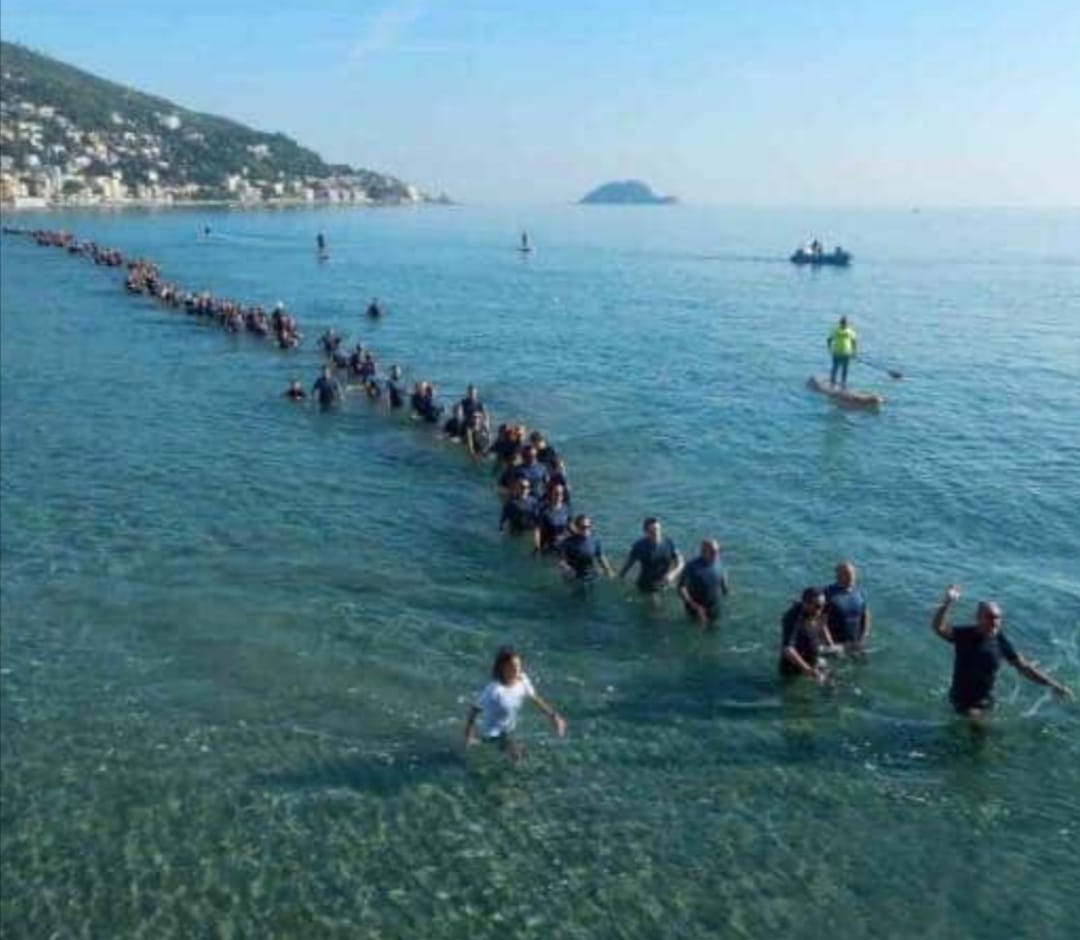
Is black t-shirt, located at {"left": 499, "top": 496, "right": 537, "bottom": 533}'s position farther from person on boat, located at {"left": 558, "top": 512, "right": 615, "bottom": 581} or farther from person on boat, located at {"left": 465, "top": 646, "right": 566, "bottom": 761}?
person on boat, located at {"left": 465, "top": 646, "right": 566, "bottom": 761}

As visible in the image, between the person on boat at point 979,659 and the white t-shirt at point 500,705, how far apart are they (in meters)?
5.50

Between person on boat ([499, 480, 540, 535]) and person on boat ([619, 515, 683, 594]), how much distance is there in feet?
12.4

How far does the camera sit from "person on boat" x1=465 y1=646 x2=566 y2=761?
14.8 m

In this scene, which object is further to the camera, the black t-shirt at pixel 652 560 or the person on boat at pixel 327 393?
the person on boat at pixel 327 393

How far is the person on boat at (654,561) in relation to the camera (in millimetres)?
20688

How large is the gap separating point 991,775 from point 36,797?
476 inches

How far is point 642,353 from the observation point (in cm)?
5612

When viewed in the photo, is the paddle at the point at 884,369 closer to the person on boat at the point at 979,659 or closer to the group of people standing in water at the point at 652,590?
the group of people standing in water at the point at 652,590

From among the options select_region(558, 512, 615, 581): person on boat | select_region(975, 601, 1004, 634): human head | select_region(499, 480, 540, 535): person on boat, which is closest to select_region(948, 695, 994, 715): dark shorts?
select_region(975, 601, 1004, 634): human head

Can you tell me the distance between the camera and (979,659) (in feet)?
52.0

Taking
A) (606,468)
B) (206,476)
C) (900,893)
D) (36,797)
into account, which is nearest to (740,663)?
(900,893)

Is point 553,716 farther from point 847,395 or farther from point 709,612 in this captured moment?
point 847,395

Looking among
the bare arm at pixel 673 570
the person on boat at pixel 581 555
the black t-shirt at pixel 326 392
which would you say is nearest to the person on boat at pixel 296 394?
the black t-shirt at pixel 326 392

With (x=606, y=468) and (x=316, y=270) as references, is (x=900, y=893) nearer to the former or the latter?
(x=606, y=468)
